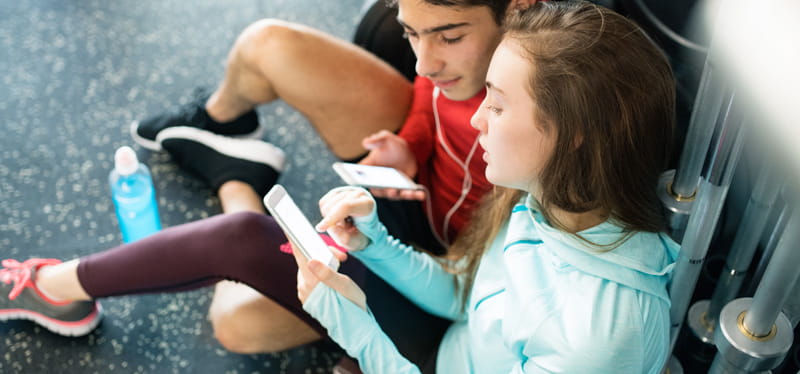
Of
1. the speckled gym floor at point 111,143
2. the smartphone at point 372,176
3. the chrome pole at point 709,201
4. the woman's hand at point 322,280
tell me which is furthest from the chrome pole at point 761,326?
the speckled gym floor at point 111,143

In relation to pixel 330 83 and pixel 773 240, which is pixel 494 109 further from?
pixel 330 83

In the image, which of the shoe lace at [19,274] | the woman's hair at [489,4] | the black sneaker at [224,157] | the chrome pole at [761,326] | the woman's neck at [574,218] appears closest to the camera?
the chrome pole at [761,326]

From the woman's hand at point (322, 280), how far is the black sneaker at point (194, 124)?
73 centimetres

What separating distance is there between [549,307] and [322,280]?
0.90ft

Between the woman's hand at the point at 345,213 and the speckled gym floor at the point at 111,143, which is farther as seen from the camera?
the speckled gym floor at the point at 111,143

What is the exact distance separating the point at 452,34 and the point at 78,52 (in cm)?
131

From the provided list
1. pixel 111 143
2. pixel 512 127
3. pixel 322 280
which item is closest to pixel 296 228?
pixel 322 280

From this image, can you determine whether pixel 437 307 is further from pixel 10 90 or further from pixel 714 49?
pixel 10 90

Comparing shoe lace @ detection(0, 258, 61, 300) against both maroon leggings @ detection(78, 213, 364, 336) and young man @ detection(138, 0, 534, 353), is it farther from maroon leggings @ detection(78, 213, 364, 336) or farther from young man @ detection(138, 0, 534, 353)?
young man @ detection(138, 0, 534, 353)

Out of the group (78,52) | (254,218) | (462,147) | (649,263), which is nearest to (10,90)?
(78,52)

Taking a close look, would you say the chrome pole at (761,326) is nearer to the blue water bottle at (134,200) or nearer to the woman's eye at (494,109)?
the woman's eye at (494,109)

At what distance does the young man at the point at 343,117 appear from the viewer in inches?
42.4

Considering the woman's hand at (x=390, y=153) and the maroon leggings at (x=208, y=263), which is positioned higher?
the woman's hand at (x=390, y=153)

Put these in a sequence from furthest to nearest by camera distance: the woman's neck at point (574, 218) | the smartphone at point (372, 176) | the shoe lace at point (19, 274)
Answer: the shoe lace at point (19, 274)
the smartphone at point (372, 176)
the woman's neck at point (574, 218)
